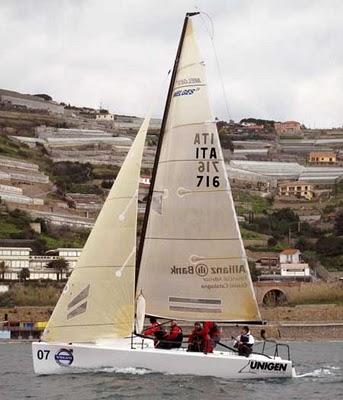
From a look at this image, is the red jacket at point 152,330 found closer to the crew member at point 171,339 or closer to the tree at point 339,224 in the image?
the crew member at point 171,339

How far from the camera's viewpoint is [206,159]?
2772cm

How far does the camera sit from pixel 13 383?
28.8 metres

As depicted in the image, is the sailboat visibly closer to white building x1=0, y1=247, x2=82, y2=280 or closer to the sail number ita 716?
the sail number ita 716

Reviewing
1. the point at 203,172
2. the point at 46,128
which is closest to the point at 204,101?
the point at 203,172

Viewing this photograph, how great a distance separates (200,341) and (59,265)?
68482 mm

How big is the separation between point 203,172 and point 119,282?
3129mm

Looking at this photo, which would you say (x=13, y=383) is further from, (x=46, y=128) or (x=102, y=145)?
(x=46, y=128)

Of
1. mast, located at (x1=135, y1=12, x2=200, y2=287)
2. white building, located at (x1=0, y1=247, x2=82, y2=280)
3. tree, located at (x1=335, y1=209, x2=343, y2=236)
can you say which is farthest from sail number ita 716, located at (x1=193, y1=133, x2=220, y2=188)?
tree, located at (x1=335, y1=209, x2=343, y2=236)

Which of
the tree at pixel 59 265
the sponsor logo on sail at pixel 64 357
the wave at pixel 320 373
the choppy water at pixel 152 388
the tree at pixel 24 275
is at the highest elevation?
the tree at pixel 59 265

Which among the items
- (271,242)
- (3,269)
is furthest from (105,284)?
(271,242)

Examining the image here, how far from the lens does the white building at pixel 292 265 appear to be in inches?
4008

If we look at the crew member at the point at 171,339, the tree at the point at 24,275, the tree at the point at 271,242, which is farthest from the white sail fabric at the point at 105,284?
the tree at the point at 271,242

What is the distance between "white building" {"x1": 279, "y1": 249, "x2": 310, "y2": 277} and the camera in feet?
334

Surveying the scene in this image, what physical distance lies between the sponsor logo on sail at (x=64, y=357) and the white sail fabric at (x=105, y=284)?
38cm
